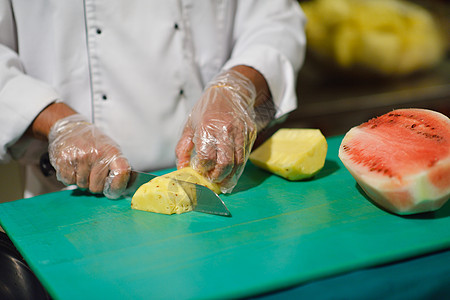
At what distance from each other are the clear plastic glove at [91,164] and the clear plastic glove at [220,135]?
183 mm

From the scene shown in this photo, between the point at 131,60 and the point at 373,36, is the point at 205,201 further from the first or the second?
the point at 373,36

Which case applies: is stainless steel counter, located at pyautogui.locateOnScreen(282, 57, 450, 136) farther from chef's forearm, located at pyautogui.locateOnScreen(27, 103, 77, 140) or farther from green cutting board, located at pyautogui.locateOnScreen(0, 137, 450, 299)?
chef's forearm, located at pyautogui.locateOnScreen(27, 103, 77, 140)

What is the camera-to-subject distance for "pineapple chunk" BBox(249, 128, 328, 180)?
1.32 metres

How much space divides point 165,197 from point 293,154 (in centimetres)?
41

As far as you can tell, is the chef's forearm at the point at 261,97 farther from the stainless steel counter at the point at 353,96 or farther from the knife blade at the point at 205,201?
the stainless steel counter at the point at 353,96

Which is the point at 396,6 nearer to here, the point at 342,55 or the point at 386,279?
the point at 342,55

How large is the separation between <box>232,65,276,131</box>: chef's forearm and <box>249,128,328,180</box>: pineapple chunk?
0.14m

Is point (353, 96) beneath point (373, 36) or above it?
beneath

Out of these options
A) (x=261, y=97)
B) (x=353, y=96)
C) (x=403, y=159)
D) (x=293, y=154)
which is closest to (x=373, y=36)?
Result: (x=353, y=96)

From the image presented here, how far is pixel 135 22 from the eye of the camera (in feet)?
5.24

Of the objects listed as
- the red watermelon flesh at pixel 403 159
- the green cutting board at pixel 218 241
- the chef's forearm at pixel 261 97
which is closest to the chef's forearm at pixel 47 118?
the green cutting board at pixel 218 241

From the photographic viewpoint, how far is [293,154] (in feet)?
4.43

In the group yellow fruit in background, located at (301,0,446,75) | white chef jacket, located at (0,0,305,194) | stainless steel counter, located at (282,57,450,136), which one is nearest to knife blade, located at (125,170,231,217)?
white chef jacket, located at (0,0,305,194)

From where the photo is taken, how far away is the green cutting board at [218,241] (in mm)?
883
